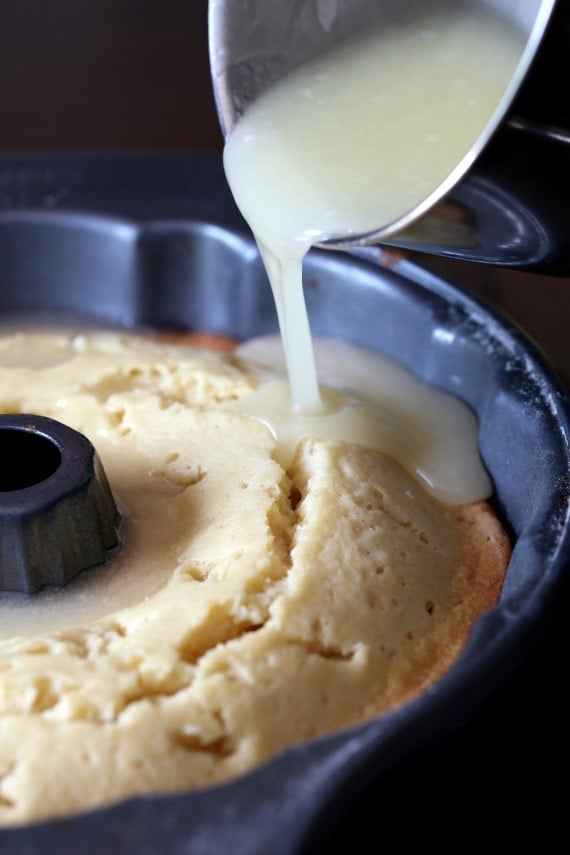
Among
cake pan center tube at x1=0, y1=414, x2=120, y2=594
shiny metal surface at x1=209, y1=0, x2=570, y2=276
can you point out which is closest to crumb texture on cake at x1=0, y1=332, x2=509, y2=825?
cake pan center tube at x1=0, y1=414, x2=120, y2=594

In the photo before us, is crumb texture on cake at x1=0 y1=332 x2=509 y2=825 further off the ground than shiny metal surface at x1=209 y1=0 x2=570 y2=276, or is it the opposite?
shiny metal surface at x1=209 y1=0 x2=570 y2=276

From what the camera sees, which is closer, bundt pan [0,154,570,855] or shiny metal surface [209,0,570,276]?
bundt pan [0,154,570,855]

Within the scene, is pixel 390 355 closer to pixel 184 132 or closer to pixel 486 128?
pixel 486 128

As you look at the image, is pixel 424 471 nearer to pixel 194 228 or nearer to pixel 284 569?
pixel 284 569

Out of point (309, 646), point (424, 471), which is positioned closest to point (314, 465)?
point (424, 471)

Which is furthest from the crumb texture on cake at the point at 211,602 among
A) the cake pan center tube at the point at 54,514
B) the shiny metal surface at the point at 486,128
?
the shiny metal surface at the point at 486,128

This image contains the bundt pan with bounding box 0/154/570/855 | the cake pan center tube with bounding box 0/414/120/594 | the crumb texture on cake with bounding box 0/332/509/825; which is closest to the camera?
the bundt pan with bounding box 0/154/570/855

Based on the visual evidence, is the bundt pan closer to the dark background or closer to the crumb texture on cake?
the dark background

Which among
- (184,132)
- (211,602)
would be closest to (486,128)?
(211,602)
